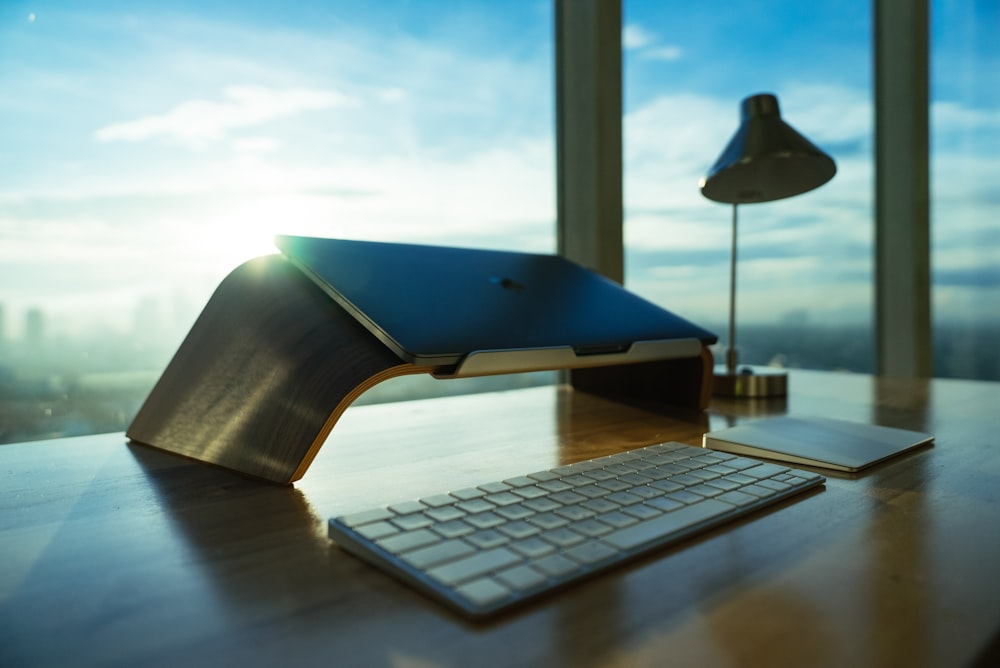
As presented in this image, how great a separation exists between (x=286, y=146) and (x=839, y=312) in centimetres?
195

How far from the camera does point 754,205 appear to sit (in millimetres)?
1670

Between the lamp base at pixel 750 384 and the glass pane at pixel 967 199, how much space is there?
5.32ft

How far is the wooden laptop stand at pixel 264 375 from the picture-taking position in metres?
0.56

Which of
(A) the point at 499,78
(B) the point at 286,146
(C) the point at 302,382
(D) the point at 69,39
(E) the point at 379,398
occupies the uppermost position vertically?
(A) the point at 499,78

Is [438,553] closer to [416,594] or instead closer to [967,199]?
[416,594]

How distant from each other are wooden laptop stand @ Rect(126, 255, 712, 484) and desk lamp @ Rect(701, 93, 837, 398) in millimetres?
671

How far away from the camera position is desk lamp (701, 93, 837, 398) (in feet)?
3.46

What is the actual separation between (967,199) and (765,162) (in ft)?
5.53

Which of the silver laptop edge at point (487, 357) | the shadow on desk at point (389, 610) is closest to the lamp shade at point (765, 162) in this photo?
the silver laptop edge at point (487, 357)

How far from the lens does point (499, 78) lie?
1.57 metres

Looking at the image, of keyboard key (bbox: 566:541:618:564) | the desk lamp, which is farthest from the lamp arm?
keyboard key (bbox: 566:541:618:564)

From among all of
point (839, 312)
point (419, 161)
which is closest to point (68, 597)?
point (419, 161)

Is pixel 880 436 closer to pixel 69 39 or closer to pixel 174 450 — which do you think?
pixel 174 450

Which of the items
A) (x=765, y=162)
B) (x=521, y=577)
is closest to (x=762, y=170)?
(x=765, y=162)
